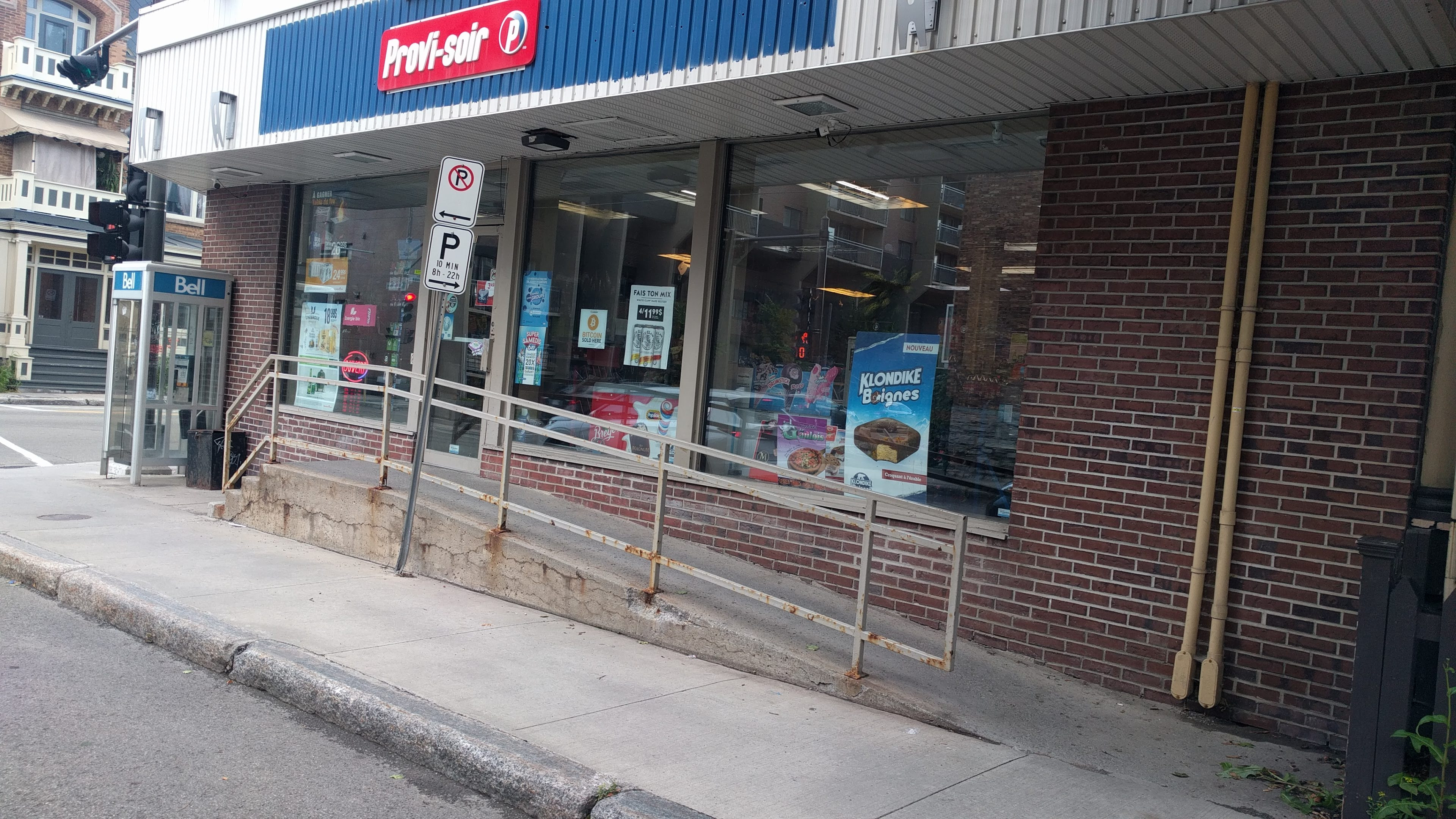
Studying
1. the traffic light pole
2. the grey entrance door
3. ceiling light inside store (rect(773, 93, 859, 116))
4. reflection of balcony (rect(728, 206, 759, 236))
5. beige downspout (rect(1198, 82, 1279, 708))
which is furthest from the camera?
the grey entrance door

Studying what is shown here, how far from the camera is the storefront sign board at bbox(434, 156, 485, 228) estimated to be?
7.52m

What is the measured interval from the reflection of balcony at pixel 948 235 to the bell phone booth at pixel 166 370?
899 centimetres

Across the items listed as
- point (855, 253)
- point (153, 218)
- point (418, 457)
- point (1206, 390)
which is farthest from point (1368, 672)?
point (153, 218)

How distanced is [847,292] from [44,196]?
3122cm

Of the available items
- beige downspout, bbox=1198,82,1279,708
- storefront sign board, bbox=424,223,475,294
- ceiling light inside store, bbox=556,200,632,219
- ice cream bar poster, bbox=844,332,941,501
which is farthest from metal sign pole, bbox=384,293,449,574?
beige downspout, bbox=1198,82,1279,708

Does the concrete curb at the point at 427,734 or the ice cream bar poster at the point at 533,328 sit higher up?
the ice cream bar poster at the point at 533,328

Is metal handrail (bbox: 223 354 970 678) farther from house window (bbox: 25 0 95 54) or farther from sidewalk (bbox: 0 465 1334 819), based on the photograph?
house window (bbox: 25 0 95 54)

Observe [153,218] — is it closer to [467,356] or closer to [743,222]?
[467,356]

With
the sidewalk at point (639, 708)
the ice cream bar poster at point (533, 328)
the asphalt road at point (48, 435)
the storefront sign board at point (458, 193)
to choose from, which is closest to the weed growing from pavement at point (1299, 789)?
the sidewalk at point (639, 708)

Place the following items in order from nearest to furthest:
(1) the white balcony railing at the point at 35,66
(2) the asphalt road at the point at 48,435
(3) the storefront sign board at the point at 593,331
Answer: (3) the storefront sign board at the point at 593,331 → (2) the asphalt road at the point at 48,435 → (1) the white balcony railing at the point at 35,66

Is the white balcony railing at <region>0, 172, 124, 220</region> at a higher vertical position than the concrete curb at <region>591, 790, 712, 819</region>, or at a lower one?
higher

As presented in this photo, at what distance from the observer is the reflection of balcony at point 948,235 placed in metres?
7.34

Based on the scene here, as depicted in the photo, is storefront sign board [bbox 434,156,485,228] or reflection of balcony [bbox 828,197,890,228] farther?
reflection of balcony [bbox 828,197,890,228]

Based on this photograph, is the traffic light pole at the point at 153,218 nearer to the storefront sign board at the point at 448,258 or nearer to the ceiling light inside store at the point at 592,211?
the ceiling light inside store at the point at 592,211
